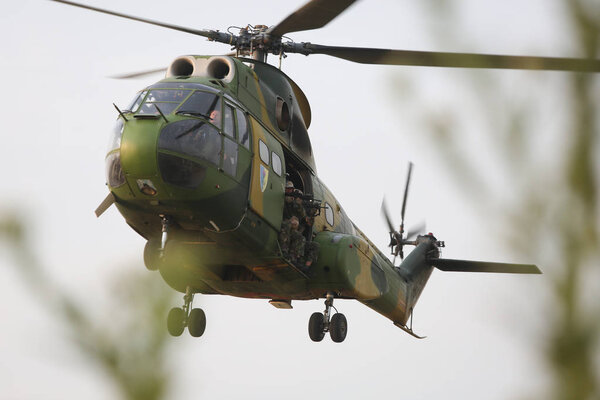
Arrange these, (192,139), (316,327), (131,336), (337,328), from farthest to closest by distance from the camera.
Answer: (337,328) < (316,327) < (192,139) < (131,336)

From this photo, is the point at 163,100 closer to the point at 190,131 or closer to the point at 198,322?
the point at 190,131

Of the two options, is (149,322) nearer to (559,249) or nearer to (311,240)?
(559,249)

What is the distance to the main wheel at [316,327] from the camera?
14359 mm

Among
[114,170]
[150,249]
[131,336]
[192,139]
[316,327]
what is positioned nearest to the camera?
[131,336]

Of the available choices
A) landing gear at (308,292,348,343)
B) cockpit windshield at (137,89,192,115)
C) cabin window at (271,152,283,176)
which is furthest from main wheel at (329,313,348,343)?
cockpit windshield at (137,89,192,115)

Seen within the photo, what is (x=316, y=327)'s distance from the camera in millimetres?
14359

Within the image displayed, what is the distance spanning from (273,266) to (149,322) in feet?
34.0

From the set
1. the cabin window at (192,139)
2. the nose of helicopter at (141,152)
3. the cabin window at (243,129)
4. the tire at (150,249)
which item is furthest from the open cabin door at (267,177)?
the nose of helicopter at (141,152)

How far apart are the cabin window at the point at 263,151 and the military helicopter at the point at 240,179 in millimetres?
18

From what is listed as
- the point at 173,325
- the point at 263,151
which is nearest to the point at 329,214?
the point at 263,151

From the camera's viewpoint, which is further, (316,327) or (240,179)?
(316,327)

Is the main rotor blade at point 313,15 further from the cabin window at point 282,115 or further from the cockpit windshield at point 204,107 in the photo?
the cockpit windshield at point 204,107

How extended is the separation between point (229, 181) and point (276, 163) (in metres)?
1.50

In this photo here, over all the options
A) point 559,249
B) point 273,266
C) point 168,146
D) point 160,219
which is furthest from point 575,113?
point 273,266
